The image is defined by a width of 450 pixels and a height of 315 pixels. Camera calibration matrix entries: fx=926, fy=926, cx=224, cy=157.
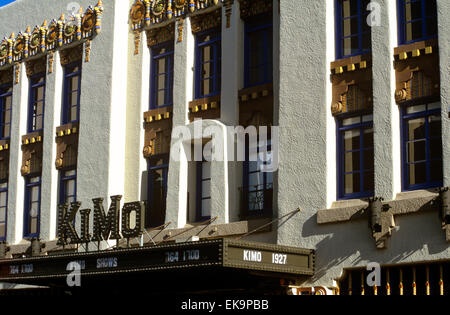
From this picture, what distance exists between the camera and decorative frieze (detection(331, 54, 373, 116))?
64.5 ft

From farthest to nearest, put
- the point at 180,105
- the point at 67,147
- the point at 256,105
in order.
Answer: the point at 67,147 → the point at 180,105 → the point at 256,105

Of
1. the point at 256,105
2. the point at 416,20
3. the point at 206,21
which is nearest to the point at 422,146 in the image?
the point at 416,20

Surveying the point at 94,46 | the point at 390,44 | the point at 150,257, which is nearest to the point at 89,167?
the point at 94,46

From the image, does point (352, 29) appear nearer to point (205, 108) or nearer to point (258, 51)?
point (258, 51)

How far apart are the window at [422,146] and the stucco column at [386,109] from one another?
0.55 ft

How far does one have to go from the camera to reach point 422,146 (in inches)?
736

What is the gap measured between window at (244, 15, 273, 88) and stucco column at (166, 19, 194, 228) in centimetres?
170

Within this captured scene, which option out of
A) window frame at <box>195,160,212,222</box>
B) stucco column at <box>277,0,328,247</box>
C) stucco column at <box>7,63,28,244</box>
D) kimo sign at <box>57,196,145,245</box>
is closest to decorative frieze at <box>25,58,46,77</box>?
stucco column at <box>7,63,28,244</box>

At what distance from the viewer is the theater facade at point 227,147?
61.2 ft

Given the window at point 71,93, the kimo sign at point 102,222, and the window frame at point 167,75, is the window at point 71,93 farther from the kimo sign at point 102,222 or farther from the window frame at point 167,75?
the kimo sign at point 102,222

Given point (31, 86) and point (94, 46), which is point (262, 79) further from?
point (31, 86)

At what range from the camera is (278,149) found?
67.9 feet

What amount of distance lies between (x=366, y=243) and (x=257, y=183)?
378cm
